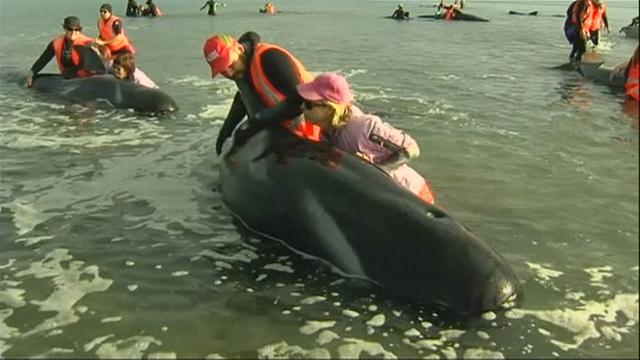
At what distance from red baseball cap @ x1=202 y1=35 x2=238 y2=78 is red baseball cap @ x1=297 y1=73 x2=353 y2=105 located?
4.93 feet

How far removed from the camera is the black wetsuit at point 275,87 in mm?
8156

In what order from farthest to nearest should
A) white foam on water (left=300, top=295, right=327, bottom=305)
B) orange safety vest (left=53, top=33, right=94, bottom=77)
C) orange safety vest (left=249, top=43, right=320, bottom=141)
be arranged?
orange safety vest (left=53, top=33, right=94, bottom=77) → orange safety vest (left=249, top=43, right=320, bottom=141) → white foam on water (left=300, top=295, right=327, bottom=305)

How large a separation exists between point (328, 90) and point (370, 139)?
30.0 inches

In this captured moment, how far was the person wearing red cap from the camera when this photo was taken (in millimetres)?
8328

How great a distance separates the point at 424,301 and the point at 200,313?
1.91 m

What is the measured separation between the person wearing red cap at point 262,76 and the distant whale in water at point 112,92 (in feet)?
22.7

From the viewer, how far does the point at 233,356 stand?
5668mm

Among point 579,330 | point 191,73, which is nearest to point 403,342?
point 579,330

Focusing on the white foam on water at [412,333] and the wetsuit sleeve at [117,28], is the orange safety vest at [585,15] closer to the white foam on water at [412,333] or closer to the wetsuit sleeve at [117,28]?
the wetsuit sleeve at [117,28]

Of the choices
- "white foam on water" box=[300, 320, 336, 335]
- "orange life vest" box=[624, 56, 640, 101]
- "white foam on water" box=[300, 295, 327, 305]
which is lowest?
"white foam on water" box=[300, 320, 336, 335]

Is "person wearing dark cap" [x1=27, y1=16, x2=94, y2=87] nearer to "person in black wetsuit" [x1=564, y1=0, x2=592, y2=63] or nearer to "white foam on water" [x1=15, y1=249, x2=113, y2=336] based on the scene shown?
"white foam on water" [x1=15, y1=249, x2=113, y2=336]

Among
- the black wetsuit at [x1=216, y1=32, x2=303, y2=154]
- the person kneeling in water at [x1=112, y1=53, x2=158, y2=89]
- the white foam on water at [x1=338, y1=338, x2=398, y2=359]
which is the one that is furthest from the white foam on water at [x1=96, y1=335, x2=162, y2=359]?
the person kneeling in water at [x1=112, y1=53, x2=158, y2=89]

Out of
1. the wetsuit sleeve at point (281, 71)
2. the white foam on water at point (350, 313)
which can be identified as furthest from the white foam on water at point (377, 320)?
the wetsuit sleeve at point (281, 71)

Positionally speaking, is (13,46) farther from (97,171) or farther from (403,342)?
(403,342)
